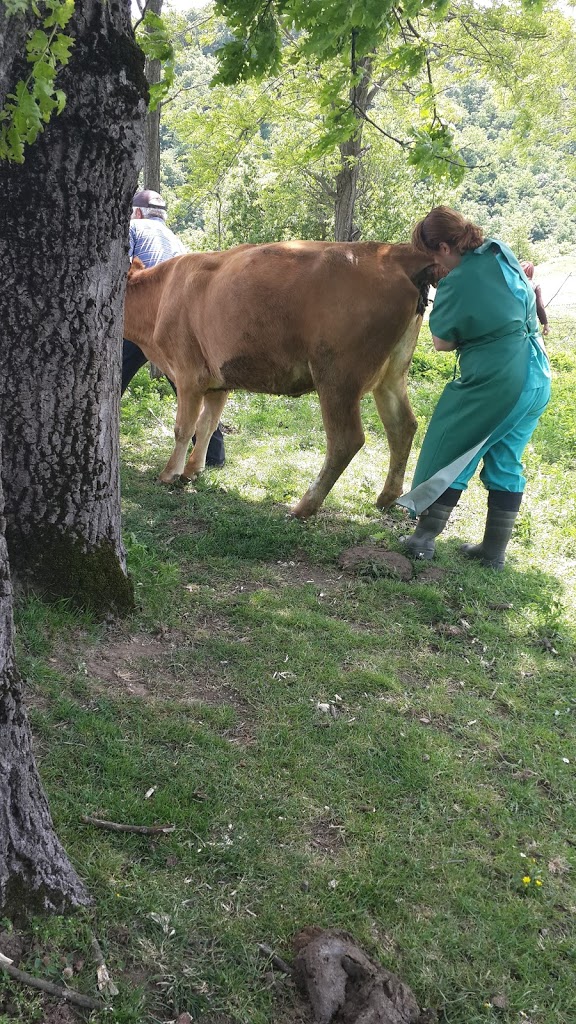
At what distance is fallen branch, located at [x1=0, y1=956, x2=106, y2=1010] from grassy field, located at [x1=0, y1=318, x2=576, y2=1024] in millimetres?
26

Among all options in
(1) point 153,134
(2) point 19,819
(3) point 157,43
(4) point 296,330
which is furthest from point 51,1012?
(1) point 153,134

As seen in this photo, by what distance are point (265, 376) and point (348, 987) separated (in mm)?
4283

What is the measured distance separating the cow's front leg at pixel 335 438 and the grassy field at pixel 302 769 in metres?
0.22

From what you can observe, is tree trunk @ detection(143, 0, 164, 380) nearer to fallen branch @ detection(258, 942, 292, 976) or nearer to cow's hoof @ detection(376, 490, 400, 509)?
cow's hoof @ detection(376, 490, 400, 509)

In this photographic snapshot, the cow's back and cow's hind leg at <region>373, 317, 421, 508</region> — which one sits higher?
the cow's back

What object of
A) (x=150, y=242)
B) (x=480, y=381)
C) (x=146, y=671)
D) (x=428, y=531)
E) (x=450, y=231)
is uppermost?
(x=450, y=231)

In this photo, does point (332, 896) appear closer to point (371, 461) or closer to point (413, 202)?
point (371, 461)

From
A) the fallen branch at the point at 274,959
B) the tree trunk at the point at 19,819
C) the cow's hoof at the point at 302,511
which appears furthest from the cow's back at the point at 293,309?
the fallen branch at the point at 274,959

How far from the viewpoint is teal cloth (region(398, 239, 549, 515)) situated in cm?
481

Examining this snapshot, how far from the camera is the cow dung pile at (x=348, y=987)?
218 centimetres

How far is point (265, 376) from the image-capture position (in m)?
5.77

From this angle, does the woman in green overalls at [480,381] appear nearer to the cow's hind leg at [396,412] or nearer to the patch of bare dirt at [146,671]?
the cow's hind leg at [396,412]

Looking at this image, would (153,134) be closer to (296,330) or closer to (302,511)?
(296,330)

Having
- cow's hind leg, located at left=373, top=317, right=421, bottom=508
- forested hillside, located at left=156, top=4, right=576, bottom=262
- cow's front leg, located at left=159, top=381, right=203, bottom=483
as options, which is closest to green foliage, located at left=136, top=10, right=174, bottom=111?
forested hillside, located at left=156, top=4, right=576, bottom=262
